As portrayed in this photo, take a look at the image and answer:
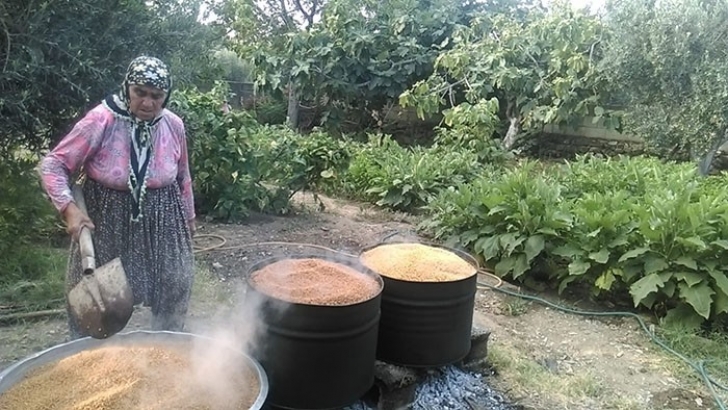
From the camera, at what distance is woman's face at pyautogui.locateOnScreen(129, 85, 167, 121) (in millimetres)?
1883

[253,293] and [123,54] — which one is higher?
[123,54]

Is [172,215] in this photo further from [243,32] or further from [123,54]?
[243,32]

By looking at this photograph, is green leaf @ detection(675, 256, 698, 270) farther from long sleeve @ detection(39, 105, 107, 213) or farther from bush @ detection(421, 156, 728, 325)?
long sleeve @ detection(39, 105, 107, 213)

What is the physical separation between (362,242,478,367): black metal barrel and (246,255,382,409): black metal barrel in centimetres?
28

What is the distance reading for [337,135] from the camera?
945cm

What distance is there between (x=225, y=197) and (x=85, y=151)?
313 cm

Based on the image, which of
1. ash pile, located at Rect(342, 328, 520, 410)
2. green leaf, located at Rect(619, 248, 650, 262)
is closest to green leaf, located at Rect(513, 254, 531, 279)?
green leaf, located at Rect(619, 248, 650, 262)

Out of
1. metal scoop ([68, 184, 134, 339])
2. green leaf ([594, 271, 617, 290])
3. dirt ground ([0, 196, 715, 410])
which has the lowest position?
dirt ground ([0, 196, 715, 410])

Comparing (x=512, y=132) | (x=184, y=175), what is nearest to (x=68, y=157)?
(x=184, y=175)

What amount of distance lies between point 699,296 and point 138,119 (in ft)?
9.91

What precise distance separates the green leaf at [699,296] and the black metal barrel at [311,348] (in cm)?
218

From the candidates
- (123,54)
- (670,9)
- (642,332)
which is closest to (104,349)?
(123,54)

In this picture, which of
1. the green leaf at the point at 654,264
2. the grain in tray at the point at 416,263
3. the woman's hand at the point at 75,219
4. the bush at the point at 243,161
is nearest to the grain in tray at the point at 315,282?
the grain in tray at the point at 416,263

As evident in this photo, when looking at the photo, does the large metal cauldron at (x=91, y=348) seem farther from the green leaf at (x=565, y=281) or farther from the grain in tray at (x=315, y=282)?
the green leaf at (x=565, y=281)
